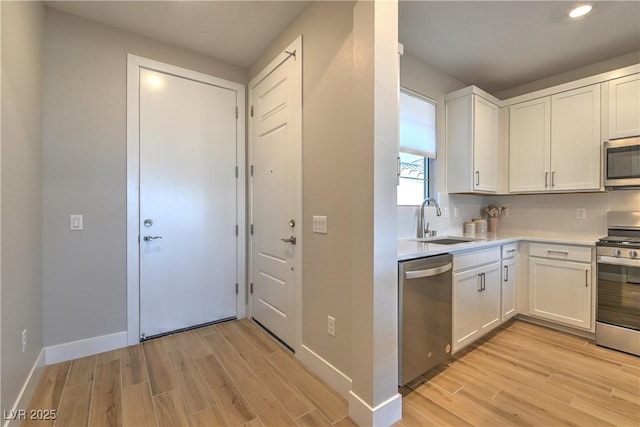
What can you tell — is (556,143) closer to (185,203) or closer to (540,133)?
(540,133)

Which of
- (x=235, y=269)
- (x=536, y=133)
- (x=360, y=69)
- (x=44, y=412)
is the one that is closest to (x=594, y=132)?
(x=536, y=133)

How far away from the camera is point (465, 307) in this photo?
222 cm

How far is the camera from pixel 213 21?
2.24 meters

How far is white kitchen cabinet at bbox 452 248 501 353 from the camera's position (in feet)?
7.04

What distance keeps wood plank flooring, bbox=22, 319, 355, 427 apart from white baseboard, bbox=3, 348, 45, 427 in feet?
0.14

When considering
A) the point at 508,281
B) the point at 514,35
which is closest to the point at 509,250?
the point at 508,281

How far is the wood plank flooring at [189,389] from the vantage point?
157 centimetres

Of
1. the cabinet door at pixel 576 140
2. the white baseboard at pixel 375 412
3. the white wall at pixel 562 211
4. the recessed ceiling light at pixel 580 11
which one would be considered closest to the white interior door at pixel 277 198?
the white baseboard at pixel 375 412

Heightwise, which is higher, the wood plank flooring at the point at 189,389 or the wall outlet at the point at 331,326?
the wall outlet at the point at 331,326

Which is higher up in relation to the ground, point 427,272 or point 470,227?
point 470,227

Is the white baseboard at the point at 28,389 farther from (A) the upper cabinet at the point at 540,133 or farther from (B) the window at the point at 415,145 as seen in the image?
(A) the upper cabinet at the point at 540,133

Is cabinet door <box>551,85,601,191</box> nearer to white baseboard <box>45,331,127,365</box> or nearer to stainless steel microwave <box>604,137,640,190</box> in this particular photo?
stainless steel microwave <box>604,137,640,190</box>

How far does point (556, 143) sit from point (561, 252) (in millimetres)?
1132

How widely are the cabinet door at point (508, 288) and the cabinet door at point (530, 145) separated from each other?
0.94 meters
